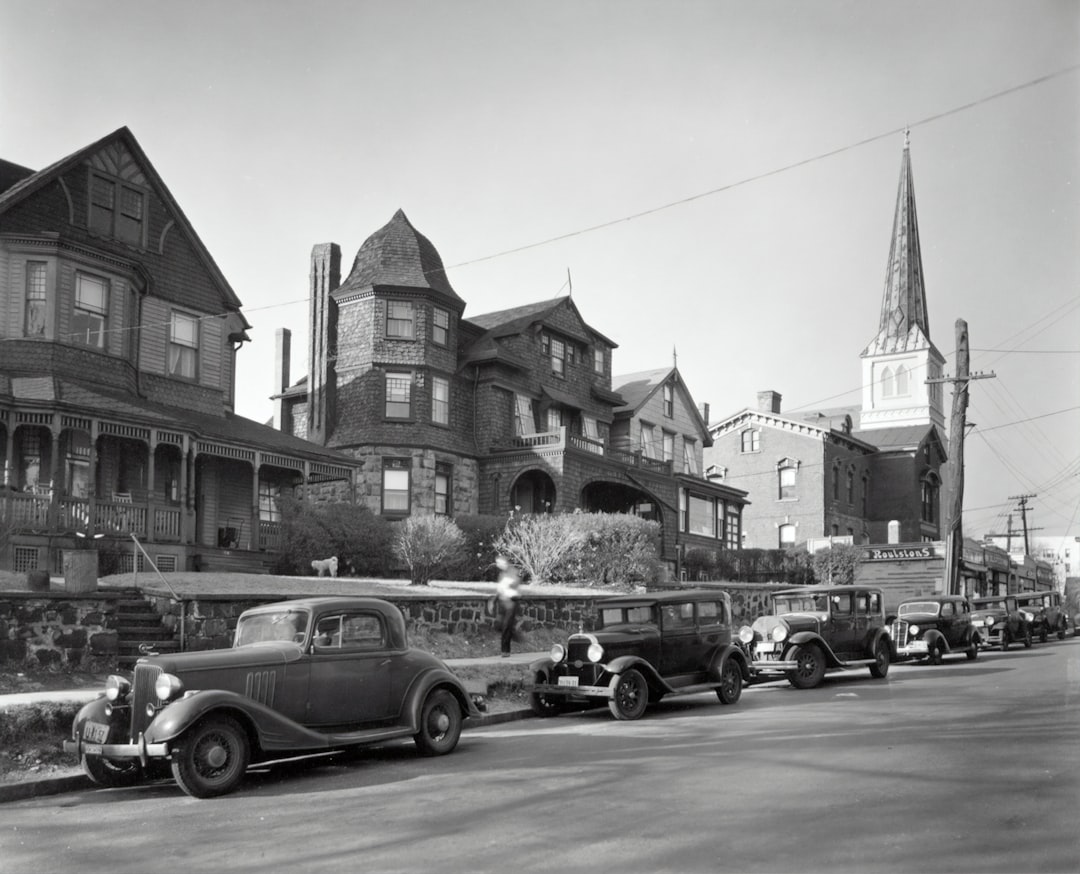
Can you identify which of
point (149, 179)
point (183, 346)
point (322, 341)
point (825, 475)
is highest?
point (149, 179)

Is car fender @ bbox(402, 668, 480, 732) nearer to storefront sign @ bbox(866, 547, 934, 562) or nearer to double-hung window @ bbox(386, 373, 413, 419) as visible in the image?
double-hung window @ bbox(386, 373, 413, 419)

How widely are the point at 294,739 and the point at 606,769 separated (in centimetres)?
286

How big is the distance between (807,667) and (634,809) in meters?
11.4

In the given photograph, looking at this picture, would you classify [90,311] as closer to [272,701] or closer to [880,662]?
[272,701]

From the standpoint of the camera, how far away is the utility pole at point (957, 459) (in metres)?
30.2

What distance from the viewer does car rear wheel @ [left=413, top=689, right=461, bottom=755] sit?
1095cm

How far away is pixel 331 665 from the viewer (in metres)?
10.4

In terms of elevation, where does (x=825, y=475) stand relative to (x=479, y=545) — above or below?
above

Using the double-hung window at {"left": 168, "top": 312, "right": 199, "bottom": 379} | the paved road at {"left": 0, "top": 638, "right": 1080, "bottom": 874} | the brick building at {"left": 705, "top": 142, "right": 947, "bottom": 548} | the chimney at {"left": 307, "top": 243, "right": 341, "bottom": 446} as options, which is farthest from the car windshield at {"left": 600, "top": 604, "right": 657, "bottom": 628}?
the brick building at {"left": 705, "top": 142, "right": 947, "bottom": 548}

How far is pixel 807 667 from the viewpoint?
18.5 metres

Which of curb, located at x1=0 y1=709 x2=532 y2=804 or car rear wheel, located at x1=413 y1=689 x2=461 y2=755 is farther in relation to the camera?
car rear wheel, located at x1=413 y1=689 x2=461 y2=755

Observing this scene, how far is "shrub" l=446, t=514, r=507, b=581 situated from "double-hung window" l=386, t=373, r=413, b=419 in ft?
15.3

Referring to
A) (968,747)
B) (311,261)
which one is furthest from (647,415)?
(968,747)

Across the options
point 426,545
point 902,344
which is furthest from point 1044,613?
point 902,344
